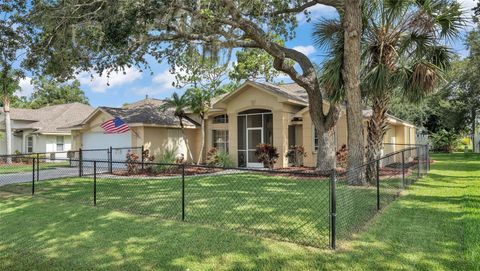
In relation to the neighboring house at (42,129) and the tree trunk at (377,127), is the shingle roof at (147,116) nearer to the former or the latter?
the neighboring house at (42,129)

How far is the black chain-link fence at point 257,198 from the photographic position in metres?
6.41

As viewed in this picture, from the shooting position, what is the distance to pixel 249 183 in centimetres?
1273

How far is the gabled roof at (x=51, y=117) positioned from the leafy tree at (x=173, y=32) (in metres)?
17.6

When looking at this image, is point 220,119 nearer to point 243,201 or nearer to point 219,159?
point 219,159

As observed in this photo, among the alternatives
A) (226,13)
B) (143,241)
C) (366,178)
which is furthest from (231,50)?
(143,241)

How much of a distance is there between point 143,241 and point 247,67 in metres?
28.0

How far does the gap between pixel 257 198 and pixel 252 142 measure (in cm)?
1093

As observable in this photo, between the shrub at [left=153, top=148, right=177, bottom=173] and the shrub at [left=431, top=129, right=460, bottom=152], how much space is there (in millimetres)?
28851

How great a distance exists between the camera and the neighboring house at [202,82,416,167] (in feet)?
61.7

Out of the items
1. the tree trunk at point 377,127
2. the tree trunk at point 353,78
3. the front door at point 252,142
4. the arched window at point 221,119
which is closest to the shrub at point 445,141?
the front door at point 252,142

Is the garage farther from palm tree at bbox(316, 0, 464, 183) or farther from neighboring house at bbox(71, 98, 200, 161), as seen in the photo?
A: palm tree at bbox(316, 0, 464, 183)

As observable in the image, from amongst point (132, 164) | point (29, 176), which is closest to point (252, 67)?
point (132, 164)

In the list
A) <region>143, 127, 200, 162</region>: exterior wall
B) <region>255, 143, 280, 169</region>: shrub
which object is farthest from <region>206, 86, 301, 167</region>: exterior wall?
<region>143, 127, 200, 162</region>: exterior wall

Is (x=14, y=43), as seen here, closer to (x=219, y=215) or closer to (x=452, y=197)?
(x=219, y=215)
